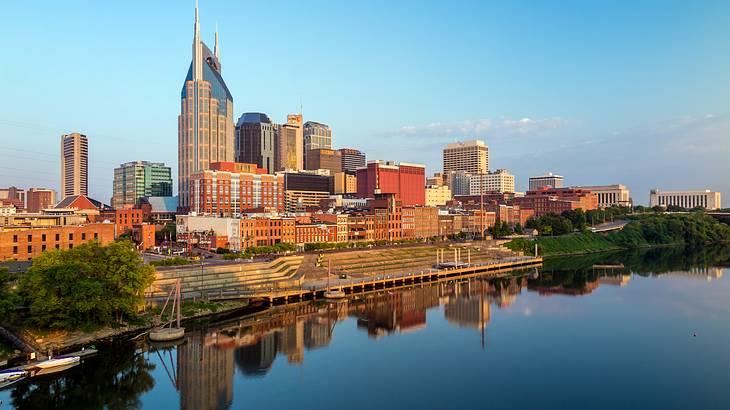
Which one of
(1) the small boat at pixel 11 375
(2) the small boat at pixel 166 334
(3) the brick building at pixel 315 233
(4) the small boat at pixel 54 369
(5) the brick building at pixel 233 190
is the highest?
(5) the brick building at pixel 233 190

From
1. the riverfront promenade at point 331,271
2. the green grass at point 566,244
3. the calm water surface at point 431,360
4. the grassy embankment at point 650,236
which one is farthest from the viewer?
the grassy embankment at point 650,236

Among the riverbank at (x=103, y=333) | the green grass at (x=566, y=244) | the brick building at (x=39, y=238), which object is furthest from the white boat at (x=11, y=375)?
the green grass at (x=566, y=244)

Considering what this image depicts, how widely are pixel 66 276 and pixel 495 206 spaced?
15671 centimetres

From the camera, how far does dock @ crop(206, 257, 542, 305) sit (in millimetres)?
70562

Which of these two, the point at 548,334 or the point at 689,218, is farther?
the point at 689,218

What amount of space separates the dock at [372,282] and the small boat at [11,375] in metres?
26.4

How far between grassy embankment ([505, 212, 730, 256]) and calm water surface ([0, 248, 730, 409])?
74.0 m

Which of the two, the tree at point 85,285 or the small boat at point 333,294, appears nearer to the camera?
the tree at point 85,285

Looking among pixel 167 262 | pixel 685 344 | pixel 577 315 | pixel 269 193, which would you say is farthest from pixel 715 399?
pixel 269 193

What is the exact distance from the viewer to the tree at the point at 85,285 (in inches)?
1884

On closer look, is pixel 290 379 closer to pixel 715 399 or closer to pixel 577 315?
pixel 715 399

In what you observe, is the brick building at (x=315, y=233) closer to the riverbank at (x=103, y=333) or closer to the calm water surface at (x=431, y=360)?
the calm water surface at (x=431, y=360)

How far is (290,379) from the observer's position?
44688mm

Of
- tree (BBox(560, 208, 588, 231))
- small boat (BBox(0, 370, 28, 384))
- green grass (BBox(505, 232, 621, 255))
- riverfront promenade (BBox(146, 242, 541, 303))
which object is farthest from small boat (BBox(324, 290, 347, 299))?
tree (BBox(560, 208, 588, 231))
